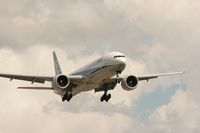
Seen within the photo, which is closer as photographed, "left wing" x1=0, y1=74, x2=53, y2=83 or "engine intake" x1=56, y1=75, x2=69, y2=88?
"engine intake" x1=56, y1=75, x2=69, y2=88

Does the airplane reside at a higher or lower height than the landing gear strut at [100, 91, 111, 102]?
higher

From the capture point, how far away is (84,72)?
84.9m

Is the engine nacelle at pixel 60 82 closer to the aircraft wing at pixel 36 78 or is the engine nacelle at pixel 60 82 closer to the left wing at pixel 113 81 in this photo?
the aircraft wing at pixel 36 78

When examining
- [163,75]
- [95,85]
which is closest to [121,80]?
[95,85]

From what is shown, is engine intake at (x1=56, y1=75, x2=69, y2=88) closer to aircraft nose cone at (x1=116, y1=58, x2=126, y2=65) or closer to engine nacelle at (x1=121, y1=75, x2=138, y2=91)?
engine nacelle at (x1=121, y1=75, x2=138, y2=91)

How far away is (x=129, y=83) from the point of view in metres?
86.0

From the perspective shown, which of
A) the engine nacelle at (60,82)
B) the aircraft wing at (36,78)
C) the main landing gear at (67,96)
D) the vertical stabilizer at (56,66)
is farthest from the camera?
the vertical stabilizer at (56,66)

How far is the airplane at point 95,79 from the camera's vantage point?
264 ft

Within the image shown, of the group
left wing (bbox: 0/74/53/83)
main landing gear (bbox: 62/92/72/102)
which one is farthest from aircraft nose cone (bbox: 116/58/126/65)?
left wing (bbox: 0/74/53/83)

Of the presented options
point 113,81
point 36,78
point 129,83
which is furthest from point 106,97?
point 36,78

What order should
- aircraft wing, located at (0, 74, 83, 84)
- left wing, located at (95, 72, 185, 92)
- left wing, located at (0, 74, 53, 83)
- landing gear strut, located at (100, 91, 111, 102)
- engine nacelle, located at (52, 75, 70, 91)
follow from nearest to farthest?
engine nacelle, located at (52, 75, 70, 91), aircraft wing, located at (0, 74, 83, 84), left wing, located at (0, 74, 53, 83), left wing, located at (95, 72, 185, 92), landing gear strut, located at (100, 91, 111, 102)

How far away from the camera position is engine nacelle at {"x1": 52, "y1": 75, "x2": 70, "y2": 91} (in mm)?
83812

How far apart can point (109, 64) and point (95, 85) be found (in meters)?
5.30

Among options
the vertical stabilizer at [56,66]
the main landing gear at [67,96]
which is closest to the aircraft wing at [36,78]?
the main landing gear at [67,96]
